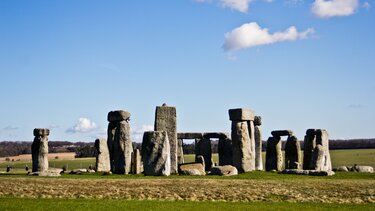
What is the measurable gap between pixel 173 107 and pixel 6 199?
1404 cm

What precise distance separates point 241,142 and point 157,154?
5.21 m

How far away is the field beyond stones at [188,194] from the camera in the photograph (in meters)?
17.9

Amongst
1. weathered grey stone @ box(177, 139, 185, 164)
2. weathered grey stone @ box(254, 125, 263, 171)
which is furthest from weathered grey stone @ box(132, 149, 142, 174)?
weathered grey stone @ box(254, 125, 263, 171)

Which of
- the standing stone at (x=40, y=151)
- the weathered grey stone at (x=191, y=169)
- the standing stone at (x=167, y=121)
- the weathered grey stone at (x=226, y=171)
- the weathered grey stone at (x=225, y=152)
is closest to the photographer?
the weathered grey stone at (x=226, y=171)

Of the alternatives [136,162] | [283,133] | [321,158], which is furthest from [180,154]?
[321,158]

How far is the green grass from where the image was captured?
17.0 meters

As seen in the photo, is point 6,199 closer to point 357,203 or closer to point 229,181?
point 229,181

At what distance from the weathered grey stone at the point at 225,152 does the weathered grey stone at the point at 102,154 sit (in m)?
7.47

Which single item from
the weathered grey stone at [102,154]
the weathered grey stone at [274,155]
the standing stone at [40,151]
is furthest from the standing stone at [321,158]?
the standing stone at [40,151]

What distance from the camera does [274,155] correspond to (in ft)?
120

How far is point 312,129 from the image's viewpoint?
34.6m

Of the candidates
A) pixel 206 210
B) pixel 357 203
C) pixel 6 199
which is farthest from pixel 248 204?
pixel 6 199

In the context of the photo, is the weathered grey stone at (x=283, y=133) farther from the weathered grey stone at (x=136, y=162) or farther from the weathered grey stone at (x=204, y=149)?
the weathered grey stone at (x=136, y=162)

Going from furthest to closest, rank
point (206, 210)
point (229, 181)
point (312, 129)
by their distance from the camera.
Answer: point (312, 129), point (229, 181), point (206, 210)
